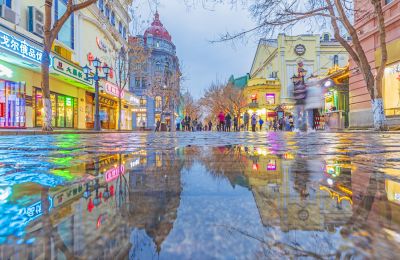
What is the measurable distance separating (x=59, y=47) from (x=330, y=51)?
118ft

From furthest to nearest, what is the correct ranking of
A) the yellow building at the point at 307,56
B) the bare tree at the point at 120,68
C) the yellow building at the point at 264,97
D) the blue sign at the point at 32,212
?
the yellow building at the point at 264,97 < the yellow building at the point at 307,56 < the bare tree at the point at 120,68 < the blue sign at the point at 32,212

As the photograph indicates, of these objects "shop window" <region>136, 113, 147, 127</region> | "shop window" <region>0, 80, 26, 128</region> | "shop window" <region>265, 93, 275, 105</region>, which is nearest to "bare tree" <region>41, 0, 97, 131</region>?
"shop window" <region>0, 80, 26, 128</region>

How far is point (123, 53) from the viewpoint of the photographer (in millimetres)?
27203

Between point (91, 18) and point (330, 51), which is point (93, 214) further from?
point (330, 51)

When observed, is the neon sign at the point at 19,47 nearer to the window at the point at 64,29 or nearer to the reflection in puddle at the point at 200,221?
the window at the point at 64,29

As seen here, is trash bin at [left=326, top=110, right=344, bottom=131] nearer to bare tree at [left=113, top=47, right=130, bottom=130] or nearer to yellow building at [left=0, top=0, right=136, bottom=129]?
yellow building at [left=0, top=0, right=136, bottom=129]

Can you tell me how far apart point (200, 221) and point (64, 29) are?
22.4 meters

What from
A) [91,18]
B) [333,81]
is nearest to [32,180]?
[333,81]

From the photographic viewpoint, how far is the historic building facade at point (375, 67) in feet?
45.3

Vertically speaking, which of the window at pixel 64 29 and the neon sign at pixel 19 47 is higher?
the window at pixel 64 29

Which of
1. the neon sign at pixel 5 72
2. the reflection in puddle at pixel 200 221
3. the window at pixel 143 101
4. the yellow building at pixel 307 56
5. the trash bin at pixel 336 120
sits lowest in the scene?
the reflection in puddle at pixel 200 221

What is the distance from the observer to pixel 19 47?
42.1 feet

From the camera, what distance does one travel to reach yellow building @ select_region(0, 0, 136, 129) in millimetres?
13445

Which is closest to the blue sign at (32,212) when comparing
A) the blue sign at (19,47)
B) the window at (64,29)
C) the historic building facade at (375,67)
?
the blue sign at (19,47)
